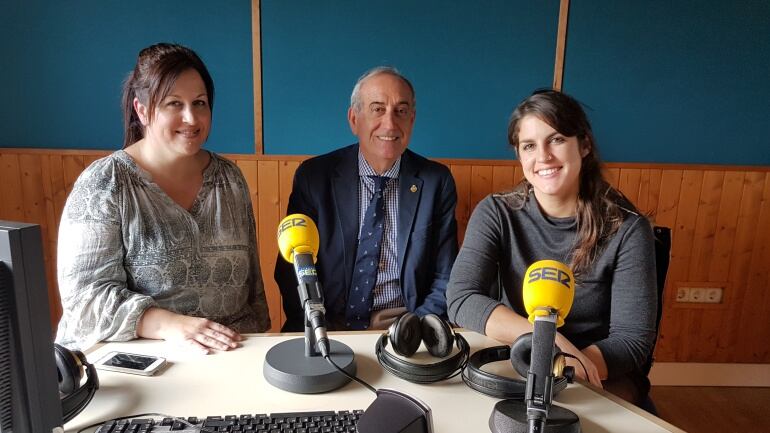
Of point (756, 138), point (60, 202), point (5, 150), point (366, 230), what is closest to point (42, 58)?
point (5, 150)

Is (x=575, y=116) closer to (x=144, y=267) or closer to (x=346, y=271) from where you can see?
(x=346, y=271)

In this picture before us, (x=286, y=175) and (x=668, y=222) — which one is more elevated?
(x=286, y=175)

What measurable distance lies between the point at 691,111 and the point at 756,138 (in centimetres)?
40

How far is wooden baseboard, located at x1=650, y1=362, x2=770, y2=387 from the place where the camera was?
9.68 feet

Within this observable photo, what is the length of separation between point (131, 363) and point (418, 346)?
657 mm

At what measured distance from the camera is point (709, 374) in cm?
295

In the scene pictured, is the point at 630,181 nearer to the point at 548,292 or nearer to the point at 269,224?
the point at 269,224

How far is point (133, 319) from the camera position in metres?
1.30

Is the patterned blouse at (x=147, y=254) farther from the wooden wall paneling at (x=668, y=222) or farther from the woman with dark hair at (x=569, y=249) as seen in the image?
the wooden wall paneling at (x=668, y=222)

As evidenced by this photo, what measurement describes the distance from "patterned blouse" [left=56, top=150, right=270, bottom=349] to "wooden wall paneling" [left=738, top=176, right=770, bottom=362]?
2685 mm

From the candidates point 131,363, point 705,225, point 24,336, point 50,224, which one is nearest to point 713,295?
point 705,225

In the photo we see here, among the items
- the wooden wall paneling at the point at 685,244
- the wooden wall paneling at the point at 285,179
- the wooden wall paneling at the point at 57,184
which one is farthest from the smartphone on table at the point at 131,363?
the wooden wall paneling at the point at 685,244

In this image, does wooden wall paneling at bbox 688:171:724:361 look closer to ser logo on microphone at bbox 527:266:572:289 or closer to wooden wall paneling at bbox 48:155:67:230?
ser logo on microphone at bbox 527:266:572:289

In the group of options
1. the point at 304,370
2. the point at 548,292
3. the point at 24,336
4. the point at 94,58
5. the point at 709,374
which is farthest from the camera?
the point at 709,374
